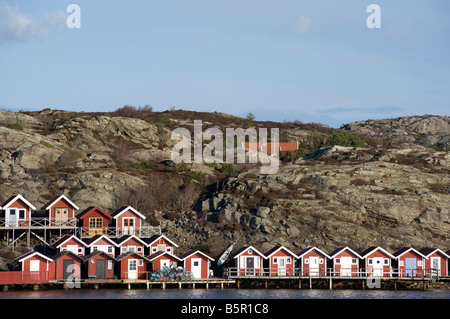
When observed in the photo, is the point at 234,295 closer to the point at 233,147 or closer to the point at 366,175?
the point at 366,175

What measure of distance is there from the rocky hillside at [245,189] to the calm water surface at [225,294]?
1258 centimetres

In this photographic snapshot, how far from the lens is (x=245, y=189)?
98.5 m

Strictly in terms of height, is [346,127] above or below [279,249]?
above

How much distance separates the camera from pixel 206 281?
75.1m

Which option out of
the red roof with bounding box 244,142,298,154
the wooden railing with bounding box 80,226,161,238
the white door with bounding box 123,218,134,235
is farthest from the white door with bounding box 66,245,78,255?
the red roof with bounding box 244,142,298,154

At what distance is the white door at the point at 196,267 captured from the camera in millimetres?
77250

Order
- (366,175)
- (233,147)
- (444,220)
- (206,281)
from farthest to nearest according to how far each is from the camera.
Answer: (233,147)
(366,175)
(444,220)
(206,281)

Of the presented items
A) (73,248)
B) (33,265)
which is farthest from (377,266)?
(33,265)

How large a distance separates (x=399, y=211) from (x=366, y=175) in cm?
1131

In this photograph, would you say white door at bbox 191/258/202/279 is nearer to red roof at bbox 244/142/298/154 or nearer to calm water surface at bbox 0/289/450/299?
calm water surface at bbox 0/289/450/299

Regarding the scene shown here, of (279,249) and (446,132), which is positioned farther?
(446,132)

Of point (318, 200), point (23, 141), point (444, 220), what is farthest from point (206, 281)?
point (23, 141)

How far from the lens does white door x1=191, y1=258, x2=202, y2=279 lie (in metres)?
77.2

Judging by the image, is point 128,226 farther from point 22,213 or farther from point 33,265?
point 33,265
